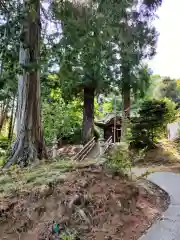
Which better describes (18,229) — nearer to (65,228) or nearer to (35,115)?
(65,228)

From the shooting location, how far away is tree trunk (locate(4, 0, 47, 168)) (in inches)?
304

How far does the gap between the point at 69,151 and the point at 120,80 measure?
15.5 feet

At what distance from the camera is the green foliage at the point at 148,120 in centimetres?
1329

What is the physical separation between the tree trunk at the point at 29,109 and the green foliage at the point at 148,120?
632cm

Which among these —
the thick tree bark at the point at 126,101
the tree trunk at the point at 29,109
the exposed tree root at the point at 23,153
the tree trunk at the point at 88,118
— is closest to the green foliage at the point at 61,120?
the tree trunk at the point at 88,118

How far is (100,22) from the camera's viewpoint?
7.54m

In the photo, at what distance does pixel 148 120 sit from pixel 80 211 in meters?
9.65

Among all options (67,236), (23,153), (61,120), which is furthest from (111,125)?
(67,236)

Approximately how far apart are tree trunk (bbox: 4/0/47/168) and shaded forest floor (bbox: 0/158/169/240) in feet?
6.84

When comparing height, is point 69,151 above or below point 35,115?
below

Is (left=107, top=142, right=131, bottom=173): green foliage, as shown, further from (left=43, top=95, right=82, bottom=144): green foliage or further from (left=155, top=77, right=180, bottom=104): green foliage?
(left=155, top=77, right=180, bottom=104): green foliage

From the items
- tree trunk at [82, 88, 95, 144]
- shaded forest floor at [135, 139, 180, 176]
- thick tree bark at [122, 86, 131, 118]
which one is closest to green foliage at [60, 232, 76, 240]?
shaded forest floor at [135, 139, 180, 176]

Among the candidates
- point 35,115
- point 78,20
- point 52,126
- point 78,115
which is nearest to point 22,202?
point 35,115

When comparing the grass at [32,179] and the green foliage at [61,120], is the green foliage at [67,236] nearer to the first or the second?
the grass at [32,179]
